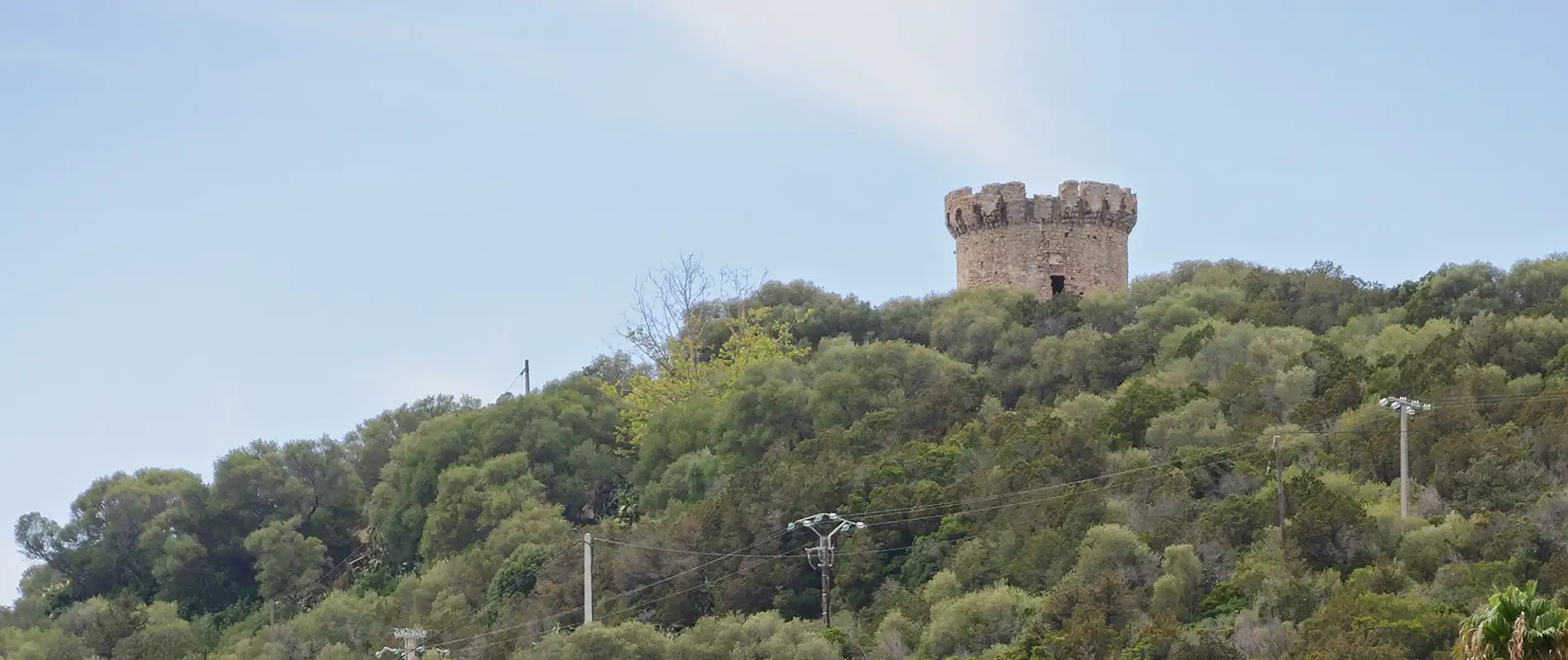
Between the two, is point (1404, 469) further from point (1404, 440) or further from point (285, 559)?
point (285, 559)

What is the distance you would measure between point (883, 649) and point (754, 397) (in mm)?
14635

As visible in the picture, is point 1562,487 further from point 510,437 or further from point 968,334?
point 510,437

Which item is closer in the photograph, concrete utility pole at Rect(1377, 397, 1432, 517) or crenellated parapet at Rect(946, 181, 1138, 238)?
concrete utility pole at Rect(1377, 397, 1432, 517)

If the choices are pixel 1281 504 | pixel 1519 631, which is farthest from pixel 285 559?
pixel 1519 631

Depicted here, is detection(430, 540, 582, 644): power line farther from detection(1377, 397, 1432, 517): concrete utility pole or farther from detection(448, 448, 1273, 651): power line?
detection(1377, 397, 1432, 517): concrete utility pole

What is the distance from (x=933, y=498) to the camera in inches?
1897

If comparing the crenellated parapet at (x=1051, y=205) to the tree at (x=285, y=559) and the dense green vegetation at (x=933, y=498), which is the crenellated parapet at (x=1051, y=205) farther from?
the tree at (x=285, y=559)

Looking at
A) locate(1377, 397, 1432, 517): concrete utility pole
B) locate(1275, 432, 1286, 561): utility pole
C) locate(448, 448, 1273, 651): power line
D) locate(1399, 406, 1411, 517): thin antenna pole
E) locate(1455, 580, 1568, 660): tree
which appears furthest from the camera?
locate(448, 448, 1273, 651): power line

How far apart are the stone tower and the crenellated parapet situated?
0.06 ft

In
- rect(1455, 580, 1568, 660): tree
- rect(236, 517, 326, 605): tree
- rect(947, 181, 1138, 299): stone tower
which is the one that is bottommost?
rect(1455, 580, 1568, 660): tree

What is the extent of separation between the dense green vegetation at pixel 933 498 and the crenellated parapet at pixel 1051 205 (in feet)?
6.25

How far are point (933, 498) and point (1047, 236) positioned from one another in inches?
567

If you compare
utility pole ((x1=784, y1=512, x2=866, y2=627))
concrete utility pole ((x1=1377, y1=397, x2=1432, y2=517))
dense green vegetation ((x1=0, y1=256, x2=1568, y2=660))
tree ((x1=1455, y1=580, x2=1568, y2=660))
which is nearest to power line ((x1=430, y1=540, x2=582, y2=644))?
dense green vegetation ((x1=0, y1=256, x2=1568, y2=660))

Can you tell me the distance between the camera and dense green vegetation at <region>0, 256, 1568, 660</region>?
4153 centimetres
